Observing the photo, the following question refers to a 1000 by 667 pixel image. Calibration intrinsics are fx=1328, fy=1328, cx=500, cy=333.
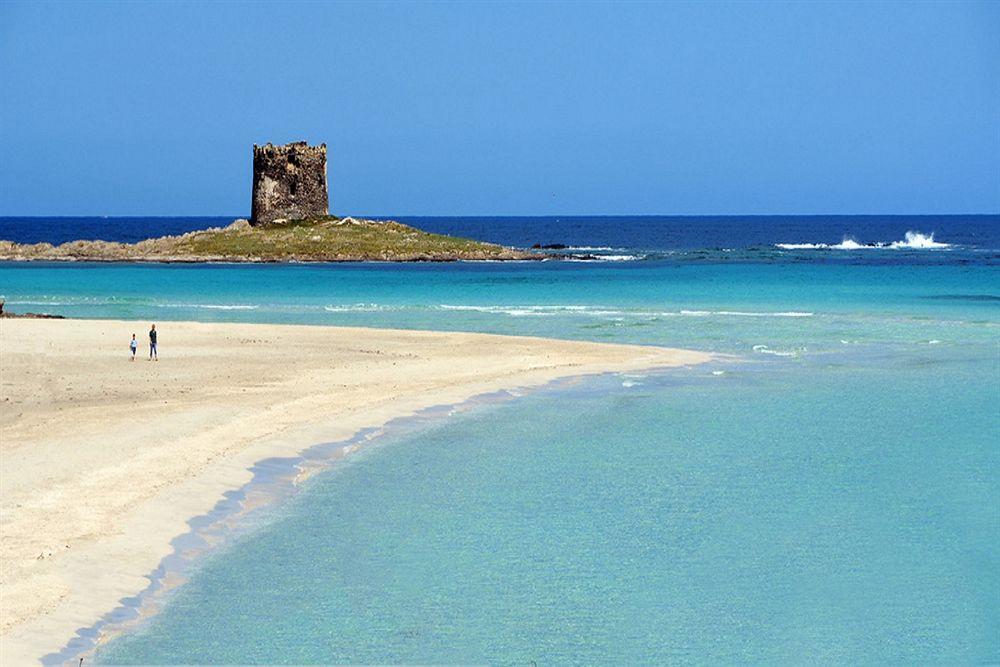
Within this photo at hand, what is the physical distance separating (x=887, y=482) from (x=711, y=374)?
10816mm

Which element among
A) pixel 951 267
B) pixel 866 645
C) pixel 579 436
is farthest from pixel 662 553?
pixel 951 267

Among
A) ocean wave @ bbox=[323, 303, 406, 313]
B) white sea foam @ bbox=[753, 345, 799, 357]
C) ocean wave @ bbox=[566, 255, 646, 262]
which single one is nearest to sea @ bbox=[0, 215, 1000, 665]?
white sea foam @ bbox=[753, 345, 799, 357]

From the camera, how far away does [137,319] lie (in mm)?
44812

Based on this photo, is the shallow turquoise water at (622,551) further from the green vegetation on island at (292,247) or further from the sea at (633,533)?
the green vegetation on island at (292,247)

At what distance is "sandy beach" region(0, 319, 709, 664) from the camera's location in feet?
43.7

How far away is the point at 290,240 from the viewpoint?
88.6m

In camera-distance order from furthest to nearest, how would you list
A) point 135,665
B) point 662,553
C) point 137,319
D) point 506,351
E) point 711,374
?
point 137,319 → point 506,351 → point 711,374 → point 662,553 → point 135,665

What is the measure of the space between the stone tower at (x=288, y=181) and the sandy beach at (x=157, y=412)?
5023 cm

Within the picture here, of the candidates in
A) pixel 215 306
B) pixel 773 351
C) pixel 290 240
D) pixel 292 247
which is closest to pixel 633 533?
pixel 773 351

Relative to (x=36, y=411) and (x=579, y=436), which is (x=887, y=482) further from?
(x=36, y=411)

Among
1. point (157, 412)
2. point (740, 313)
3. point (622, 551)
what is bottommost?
point (622, 551)

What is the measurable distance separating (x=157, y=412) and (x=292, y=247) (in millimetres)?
65896

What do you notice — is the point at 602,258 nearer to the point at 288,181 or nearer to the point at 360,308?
the point at 288,181

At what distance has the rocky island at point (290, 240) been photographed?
286 feet
